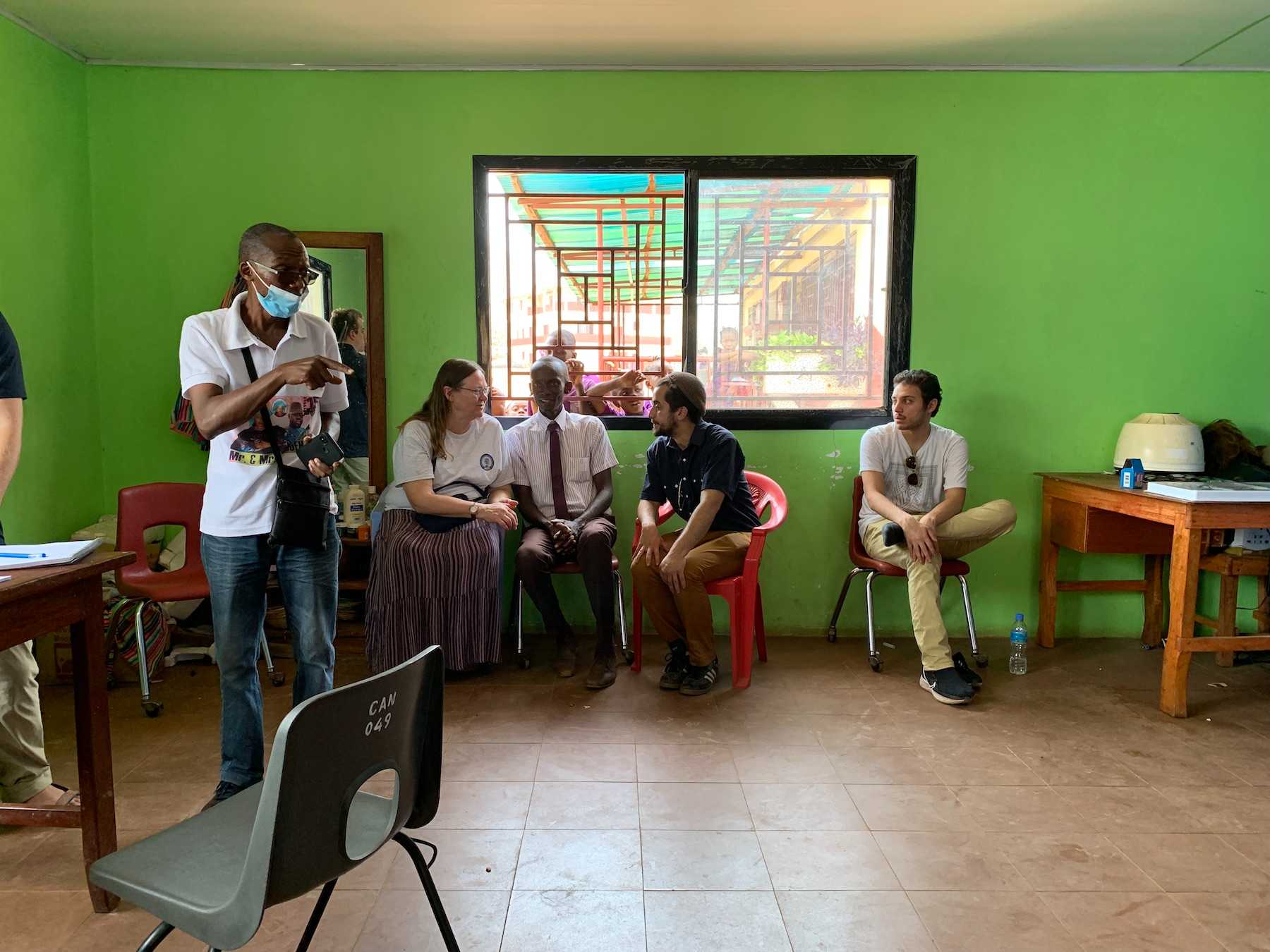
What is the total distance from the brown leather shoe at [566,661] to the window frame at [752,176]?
1.12 metres

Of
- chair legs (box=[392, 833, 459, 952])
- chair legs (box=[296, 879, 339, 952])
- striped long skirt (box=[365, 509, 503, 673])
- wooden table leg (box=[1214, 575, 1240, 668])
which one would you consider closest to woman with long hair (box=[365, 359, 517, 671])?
striped long skirt (box=[365, 509, 503, 673])

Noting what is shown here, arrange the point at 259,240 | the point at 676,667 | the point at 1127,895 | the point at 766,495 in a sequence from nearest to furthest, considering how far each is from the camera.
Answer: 1. the point at 1127,895
2. the point at 259,240
3. the point at 676,667
4. the point at 766,495

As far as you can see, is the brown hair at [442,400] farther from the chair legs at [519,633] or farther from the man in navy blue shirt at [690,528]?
the man in navy blue shirt at [690,528]

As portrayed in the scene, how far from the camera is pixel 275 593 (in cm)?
406

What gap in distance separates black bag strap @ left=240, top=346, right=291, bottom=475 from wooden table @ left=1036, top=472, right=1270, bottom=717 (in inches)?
123

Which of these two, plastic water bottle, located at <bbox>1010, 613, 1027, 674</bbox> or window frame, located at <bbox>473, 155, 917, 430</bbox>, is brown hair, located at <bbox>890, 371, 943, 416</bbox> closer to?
window frame, located at <bbox>473, 155, 917, 430</bbox>

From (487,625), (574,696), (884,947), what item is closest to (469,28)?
(487,625)

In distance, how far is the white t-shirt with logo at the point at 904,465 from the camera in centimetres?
387

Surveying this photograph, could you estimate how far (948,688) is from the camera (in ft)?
11.2

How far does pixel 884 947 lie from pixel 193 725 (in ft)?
8.18

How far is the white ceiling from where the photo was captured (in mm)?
3457

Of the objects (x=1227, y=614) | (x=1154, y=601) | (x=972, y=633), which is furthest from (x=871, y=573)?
(x=1227, y=614)

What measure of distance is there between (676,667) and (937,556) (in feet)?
3.95

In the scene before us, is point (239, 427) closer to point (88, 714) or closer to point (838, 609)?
point (88, 714)
